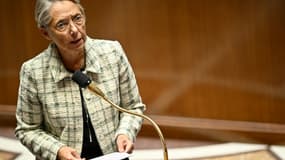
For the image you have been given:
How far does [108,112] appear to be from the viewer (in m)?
1.93

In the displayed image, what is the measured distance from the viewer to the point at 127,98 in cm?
200

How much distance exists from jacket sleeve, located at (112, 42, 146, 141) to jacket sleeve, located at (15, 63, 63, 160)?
0.86 feet

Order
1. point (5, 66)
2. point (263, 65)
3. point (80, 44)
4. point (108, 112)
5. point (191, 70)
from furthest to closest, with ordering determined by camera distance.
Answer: point (5, 66)
point (191, 70)
point (263, 65)
point (108, 112)
point (80, 44)

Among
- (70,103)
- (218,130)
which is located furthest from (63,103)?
(218,130)

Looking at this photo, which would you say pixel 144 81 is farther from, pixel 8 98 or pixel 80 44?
pixel 80 44

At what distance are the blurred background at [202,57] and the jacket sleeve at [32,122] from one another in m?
1.70

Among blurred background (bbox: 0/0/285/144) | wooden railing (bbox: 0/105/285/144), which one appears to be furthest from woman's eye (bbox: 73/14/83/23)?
wooden railing (bbox: 0/105/285/144)

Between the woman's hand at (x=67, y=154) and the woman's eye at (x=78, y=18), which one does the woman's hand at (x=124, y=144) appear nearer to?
the woman's hand at (x=67, y=154)

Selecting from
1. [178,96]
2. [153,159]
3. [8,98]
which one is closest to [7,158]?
[8,98]

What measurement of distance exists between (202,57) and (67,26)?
1.79 meters

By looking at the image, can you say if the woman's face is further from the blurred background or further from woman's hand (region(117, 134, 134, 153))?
the blurred background

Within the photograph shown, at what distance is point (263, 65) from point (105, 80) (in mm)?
1644

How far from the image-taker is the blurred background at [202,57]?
325cm

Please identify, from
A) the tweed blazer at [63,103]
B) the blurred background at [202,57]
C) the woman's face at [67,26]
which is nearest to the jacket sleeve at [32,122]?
the tweed blazer at [63,103]
